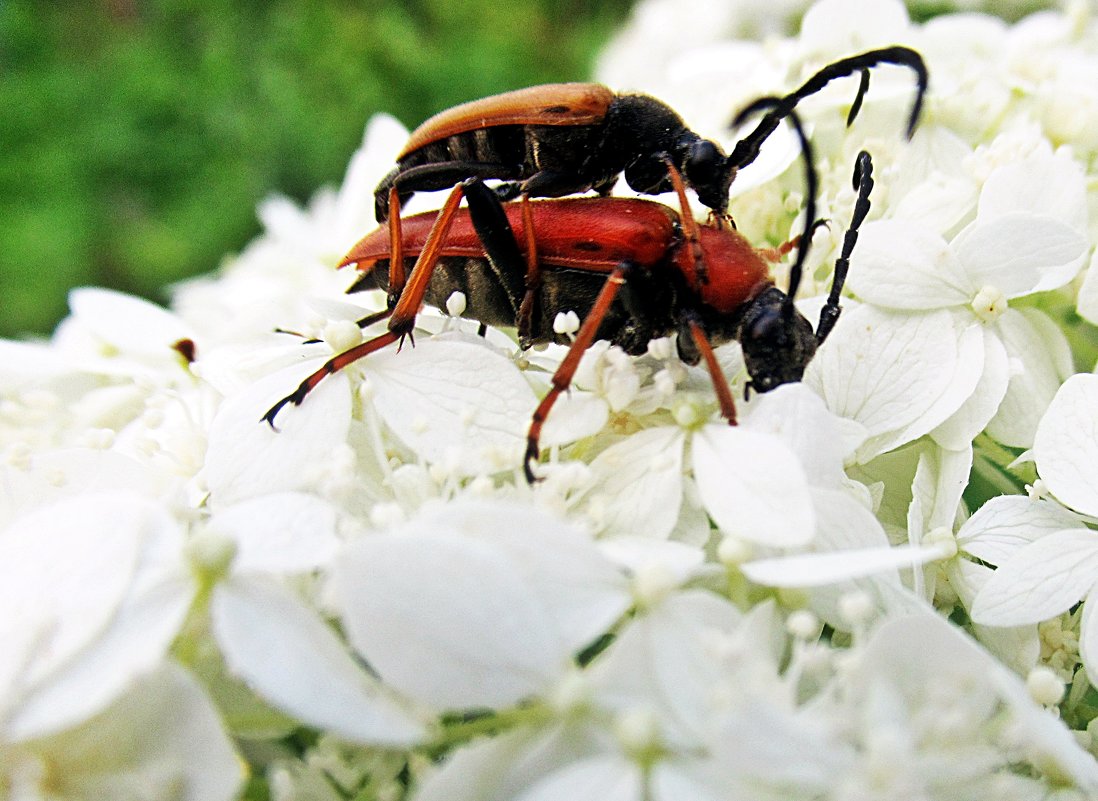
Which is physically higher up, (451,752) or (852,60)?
(852,60)

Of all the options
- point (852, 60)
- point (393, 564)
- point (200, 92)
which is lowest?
point (200, 92)

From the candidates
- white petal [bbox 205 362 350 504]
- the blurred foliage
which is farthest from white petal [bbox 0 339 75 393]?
the blurred foliage

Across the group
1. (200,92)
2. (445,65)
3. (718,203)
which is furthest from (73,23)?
(718,203)

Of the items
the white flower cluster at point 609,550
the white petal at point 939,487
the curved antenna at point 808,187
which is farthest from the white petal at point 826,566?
the curved antenna at point 808,187

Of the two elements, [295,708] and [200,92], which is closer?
[295,708]

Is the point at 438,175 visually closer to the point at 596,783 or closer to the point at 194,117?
the point at 596,783

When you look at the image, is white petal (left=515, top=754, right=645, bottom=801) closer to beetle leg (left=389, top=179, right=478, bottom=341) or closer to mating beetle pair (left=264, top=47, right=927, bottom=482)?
mating beetle pair (left=264, top=47, right=927, bottom=482)

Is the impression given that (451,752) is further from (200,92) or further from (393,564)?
(200,92)
